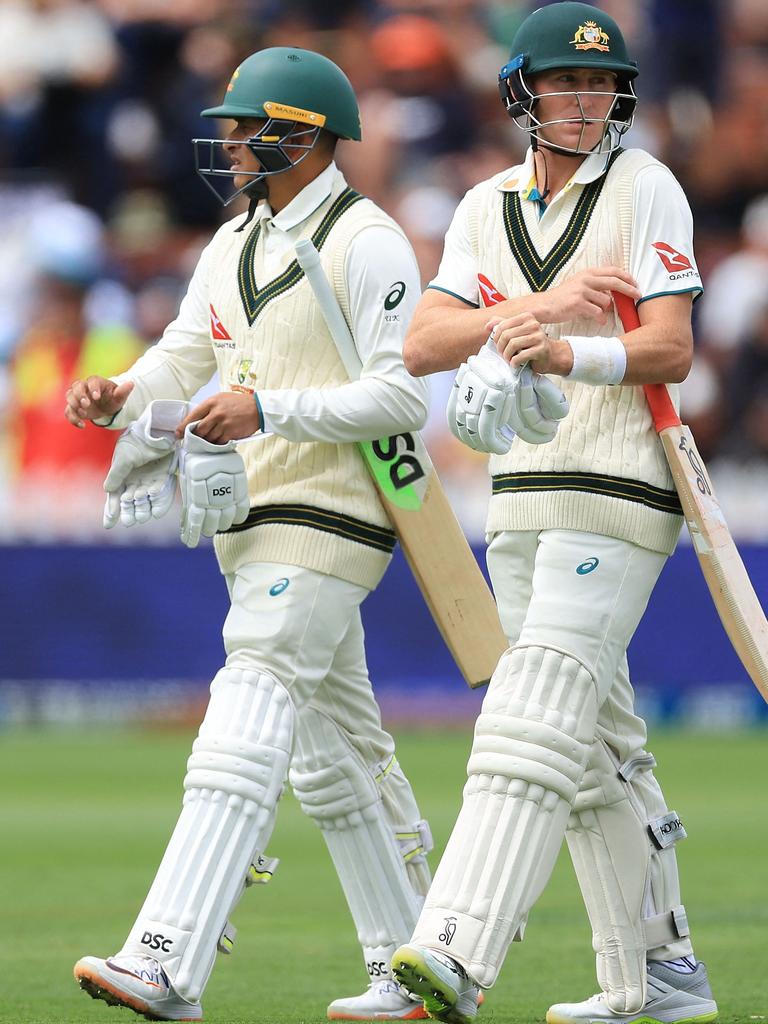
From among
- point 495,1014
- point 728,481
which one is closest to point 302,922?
point 495,1014

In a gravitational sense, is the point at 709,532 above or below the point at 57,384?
below

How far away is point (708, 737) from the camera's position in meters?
12.3

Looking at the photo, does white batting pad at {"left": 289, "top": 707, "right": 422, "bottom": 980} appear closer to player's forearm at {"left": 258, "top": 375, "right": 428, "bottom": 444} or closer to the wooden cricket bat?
player's forearm at {"left": 258, "top": 375, "right": 428, "bottom": 444}

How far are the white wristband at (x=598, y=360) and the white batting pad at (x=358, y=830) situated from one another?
4.18 ft

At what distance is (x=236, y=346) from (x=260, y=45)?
39.0ft

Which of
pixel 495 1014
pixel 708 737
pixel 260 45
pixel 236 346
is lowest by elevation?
pixel 495 1014

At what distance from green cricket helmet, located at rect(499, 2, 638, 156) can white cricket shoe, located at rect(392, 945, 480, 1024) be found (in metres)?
1.76

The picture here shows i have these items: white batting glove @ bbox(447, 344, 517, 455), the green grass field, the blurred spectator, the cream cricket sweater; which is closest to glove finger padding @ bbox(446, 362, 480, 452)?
white batting glove @ bbox(447, 344, 517, 455)

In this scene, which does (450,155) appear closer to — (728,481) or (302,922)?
(728,481)

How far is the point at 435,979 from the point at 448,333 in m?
1.38

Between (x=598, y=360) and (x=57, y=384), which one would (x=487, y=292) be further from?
(x=57, y=384)

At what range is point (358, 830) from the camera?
203 inches

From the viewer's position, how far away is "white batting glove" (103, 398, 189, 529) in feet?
16.1

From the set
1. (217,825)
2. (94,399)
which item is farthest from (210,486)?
(217,825)
